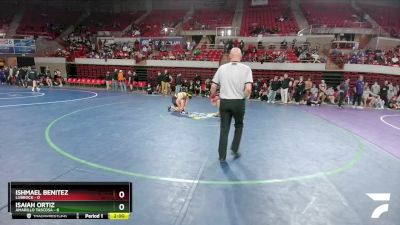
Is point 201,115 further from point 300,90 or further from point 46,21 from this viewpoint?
point 46,21

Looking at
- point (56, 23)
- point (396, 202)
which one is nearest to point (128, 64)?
point (56, 23)

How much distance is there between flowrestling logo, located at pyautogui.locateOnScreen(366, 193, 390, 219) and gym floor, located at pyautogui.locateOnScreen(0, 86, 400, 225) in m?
0.07

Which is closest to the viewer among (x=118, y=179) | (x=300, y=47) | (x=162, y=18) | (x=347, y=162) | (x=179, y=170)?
(x=118, y=179)

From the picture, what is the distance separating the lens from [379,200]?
4.43 m

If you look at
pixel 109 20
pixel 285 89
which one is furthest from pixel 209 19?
pixel 285 89

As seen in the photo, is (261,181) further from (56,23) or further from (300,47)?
(56,23)

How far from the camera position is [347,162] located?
20.2 ft

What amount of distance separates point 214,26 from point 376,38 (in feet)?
44.6

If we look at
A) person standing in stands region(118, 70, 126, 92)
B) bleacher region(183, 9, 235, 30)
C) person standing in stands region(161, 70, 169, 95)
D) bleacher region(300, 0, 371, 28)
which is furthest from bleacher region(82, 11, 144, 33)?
bleacher region(300, 0, 371, 28)

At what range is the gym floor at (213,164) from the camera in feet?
13.3

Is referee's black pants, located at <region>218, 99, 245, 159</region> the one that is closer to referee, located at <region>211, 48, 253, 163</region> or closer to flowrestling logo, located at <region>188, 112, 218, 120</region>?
referee, located at <region>211, 48, 253, 163</region>

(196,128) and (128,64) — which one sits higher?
(128,64)
